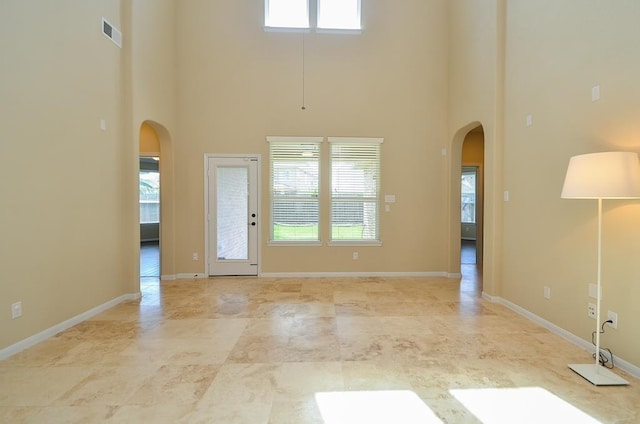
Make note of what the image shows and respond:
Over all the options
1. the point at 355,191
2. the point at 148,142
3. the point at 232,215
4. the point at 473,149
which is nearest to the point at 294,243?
the point at 232,215

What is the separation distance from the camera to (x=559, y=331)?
10.2 ft

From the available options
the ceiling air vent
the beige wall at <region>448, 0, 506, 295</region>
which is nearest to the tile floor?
the beige wall at <region>448, 0, 506, 295</region>

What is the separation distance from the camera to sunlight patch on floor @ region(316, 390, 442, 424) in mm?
1887

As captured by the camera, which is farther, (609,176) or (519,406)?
(609,176)

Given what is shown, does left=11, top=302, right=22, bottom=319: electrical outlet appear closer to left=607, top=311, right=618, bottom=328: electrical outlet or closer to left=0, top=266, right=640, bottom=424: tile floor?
left=0, top=266, right=640, bottom=424: tile floor

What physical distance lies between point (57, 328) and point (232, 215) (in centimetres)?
280

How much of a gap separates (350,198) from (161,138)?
3375mm

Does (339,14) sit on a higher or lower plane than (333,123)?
higher

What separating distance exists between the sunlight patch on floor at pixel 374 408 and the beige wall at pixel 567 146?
1847mm

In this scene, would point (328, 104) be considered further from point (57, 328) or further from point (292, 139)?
point (57, 328)

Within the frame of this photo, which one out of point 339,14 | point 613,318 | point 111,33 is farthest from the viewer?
point 339,14

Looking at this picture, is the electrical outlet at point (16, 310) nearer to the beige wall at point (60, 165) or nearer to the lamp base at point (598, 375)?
the beige wall at point (60, 165)

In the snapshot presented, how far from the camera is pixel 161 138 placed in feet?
17.1

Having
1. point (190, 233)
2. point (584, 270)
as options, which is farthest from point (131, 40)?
point (584, 270)
